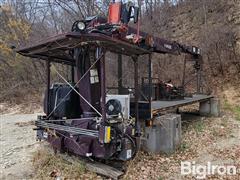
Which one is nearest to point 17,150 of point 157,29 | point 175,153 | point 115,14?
point 175,153

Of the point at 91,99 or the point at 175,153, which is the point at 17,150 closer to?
the point at 91,99

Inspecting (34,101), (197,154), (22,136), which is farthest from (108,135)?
(34,101)

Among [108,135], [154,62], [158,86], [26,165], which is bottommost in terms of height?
[26,165]

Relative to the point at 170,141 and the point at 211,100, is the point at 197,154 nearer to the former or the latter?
the point at 170,141

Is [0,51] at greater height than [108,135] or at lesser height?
greater

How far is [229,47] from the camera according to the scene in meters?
12.0

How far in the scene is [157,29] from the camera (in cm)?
1420

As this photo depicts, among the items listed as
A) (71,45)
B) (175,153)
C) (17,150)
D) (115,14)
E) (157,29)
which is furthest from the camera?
(157,29)

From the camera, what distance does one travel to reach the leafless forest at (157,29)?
1189 cm

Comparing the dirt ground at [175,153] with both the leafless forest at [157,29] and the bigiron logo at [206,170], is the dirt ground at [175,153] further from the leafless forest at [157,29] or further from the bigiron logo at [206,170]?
the leafless forest at [157,29]

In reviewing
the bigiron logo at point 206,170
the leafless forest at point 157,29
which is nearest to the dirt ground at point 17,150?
the bigiron logo at point 206,170

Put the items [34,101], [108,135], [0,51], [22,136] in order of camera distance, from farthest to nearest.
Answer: [0,51] → [34,101] → [22,136] → [108,135]

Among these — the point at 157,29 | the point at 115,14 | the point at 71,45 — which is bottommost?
the point at 71,45

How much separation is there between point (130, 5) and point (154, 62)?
8.77 m
